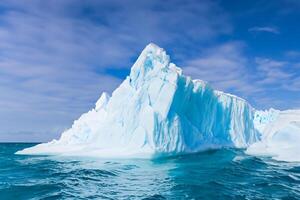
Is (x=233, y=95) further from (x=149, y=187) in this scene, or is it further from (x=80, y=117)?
(x=149, y=187)

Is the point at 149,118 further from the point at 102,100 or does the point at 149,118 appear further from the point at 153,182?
the point at 102,100

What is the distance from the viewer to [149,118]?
23672 mm

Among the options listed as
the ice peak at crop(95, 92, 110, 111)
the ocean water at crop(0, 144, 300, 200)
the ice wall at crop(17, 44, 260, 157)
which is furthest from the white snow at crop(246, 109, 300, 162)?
the ice peak at crop(95, 92, 110, 111)

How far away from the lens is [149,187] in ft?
41.4

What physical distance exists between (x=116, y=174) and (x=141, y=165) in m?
3.63

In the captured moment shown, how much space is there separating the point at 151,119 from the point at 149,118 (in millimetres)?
187

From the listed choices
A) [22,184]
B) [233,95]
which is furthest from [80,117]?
[22,184]

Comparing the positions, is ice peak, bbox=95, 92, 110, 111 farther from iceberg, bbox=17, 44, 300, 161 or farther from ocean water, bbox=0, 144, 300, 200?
ocean water, bbox=0, 144, 300, 200

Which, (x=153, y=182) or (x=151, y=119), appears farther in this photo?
(x=151, y=119)

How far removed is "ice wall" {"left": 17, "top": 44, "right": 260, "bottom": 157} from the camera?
23.6 m

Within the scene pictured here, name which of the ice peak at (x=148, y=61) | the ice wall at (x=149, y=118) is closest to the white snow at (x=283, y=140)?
the ice wall at (x=149, y=118)

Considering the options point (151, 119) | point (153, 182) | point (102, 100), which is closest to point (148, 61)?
point (151, 119)

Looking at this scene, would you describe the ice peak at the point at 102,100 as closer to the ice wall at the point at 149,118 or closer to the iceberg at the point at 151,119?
the iceberg at the point at 151,119

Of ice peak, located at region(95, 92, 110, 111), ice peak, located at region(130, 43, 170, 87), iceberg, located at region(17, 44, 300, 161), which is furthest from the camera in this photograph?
ice peak, located at region(95, 92, 110, 111)
